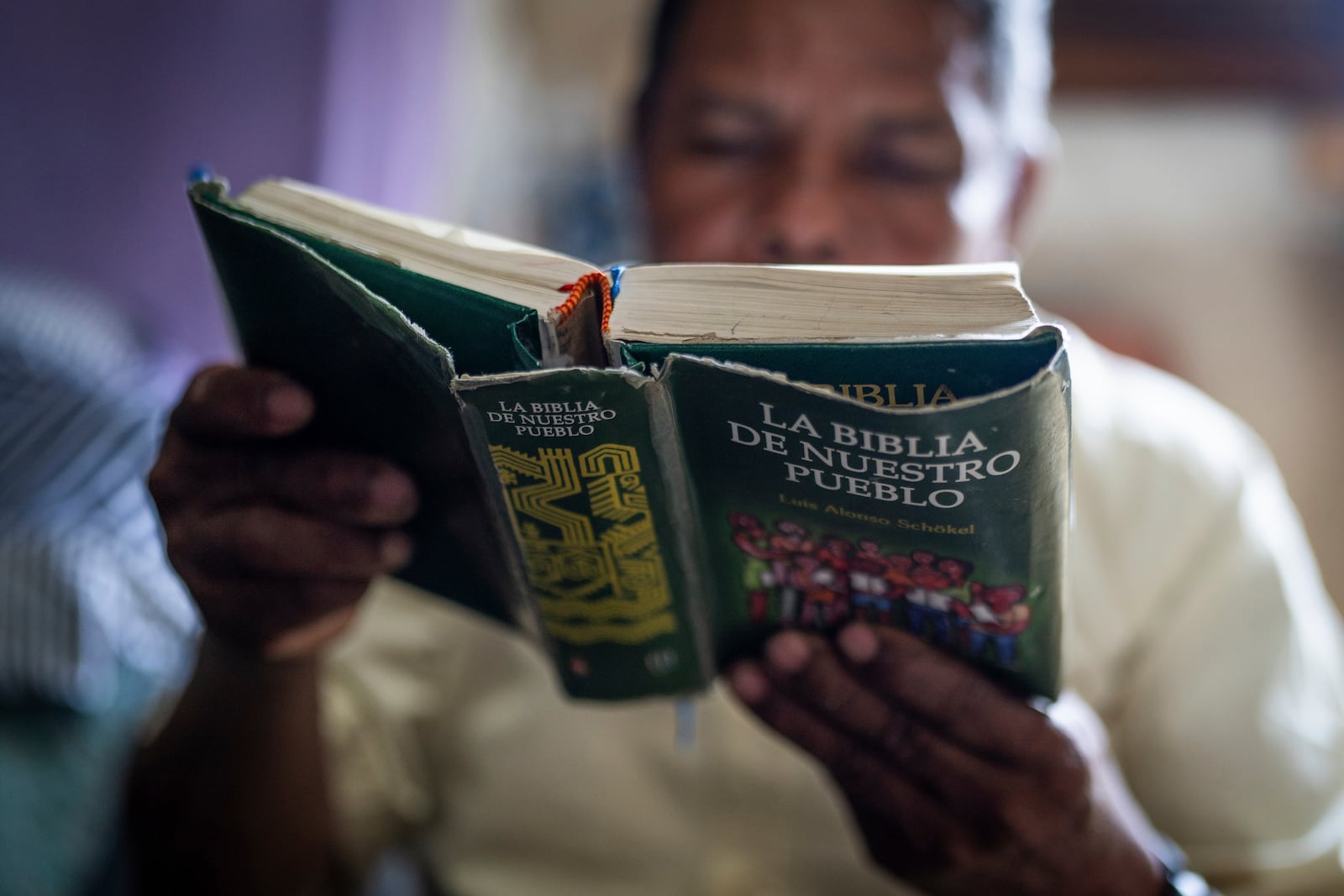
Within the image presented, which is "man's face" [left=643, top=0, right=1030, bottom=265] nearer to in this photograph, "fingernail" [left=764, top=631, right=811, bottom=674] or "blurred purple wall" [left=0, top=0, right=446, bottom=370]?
"fingernail" [left=764, top=631, right=811, bottom=674]

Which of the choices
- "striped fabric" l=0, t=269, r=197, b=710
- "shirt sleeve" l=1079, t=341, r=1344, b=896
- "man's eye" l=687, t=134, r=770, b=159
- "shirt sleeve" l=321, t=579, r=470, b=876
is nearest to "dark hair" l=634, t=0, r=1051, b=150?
"man's eye" l=687, t=134, r=770, b=159

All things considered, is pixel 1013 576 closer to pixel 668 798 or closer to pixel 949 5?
pixel 668 798

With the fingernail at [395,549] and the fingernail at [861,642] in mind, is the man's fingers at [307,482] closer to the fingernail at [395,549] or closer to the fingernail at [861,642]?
the fingernail at [395,549]

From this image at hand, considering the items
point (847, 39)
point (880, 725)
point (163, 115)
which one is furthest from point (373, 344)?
point (163, 115)

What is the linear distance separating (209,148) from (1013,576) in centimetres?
144

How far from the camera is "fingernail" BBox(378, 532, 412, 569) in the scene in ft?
1.71

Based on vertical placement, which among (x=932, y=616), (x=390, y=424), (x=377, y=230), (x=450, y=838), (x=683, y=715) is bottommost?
(x=450, y=838)

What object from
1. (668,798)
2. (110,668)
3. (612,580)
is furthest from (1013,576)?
(110,668)

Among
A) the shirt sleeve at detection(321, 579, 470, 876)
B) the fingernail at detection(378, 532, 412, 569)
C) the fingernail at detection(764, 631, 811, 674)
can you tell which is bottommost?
the shirt sleeve at detection(321, 579, 470, 876)

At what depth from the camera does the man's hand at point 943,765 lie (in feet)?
1.63

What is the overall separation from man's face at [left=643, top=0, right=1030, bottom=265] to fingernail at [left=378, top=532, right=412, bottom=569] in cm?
42

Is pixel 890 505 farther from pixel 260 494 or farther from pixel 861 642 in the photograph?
pixel 260 494

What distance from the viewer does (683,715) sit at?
0.72 meters

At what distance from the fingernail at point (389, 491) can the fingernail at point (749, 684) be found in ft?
0.72
